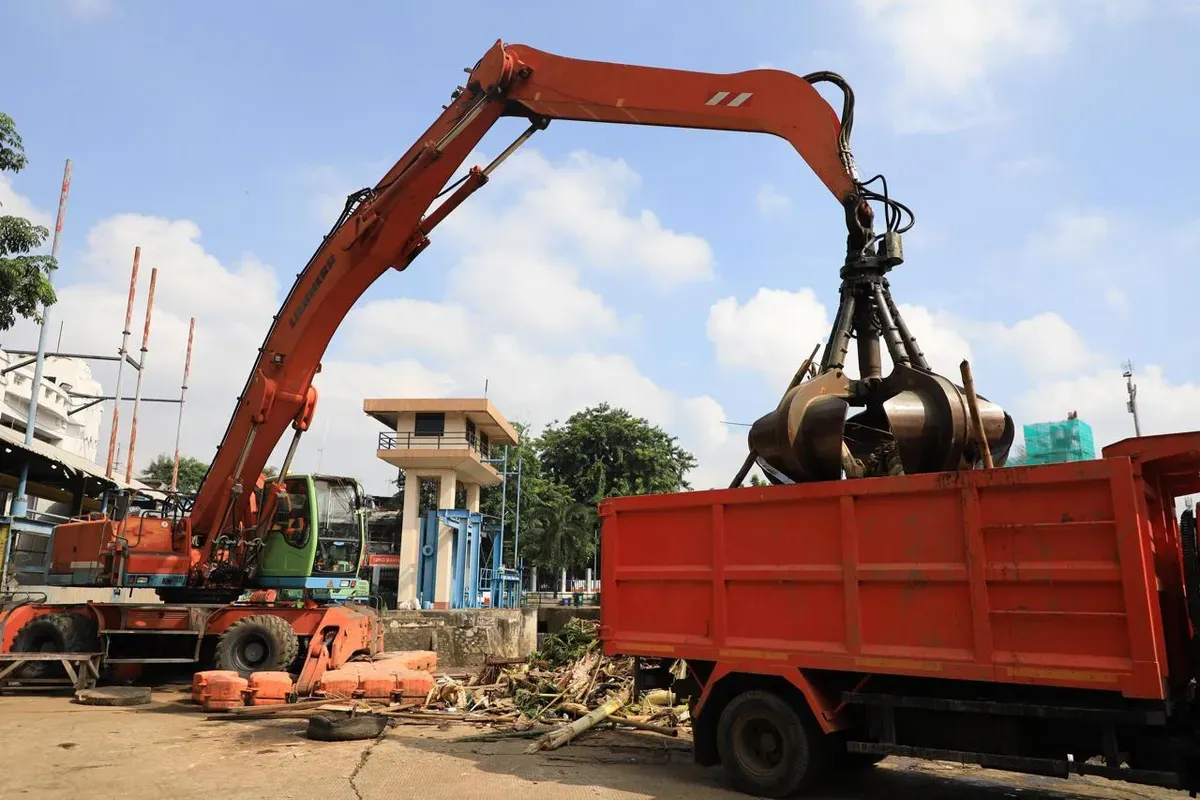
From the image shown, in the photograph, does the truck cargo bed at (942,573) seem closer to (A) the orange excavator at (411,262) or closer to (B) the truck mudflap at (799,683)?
(B) the truck mudflap at (799,683)

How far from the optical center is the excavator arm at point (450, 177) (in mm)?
7580

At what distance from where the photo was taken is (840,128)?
7.34 m

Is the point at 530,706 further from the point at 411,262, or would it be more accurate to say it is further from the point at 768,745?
the point at 411,262

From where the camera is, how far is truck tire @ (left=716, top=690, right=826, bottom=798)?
5918 mm

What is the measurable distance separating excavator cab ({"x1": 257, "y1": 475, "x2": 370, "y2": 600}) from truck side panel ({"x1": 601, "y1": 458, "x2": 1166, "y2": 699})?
6.43 m

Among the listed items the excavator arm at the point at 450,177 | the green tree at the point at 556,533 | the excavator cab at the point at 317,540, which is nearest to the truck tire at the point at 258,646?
the excavator cab at the point at 317,540

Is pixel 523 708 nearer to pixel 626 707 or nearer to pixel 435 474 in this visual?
pixel 626 707

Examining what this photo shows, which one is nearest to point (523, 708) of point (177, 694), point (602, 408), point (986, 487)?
point (177, 694)

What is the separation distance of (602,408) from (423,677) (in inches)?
1327

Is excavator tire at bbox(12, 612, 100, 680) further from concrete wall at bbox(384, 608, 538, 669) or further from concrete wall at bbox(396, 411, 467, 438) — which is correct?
concrete wall at bbox(396, 411, 467, 438)

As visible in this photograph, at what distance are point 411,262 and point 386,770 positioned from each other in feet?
20.7

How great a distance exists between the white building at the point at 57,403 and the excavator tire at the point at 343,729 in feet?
120

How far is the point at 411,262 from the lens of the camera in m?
10.8

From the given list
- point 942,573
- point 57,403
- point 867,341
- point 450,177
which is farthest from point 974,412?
point 57,403
